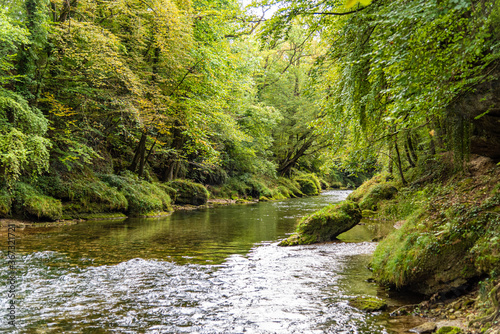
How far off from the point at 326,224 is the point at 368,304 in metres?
5.04

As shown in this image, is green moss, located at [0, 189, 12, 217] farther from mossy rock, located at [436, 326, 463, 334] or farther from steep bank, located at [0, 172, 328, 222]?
mossy rock, located at [436, 326, 463, 334]

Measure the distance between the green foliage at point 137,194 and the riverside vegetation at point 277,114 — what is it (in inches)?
2.6

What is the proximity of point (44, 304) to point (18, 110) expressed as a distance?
7.59 meters

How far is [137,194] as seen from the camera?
1580cm

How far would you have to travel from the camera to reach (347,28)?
5.61 metres

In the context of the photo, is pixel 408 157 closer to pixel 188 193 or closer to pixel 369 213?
pixel 369 213

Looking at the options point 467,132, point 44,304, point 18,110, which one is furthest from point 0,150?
point 467,132

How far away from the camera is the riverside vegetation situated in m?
3.72

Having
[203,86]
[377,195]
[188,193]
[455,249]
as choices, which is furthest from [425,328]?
[188,193]

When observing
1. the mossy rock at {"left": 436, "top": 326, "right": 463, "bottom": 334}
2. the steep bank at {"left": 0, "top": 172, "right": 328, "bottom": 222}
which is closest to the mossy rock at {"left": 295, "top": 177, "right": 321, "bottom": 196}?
the steep bank at {"left": 0, "top": 172, "right": 328, "bottom": 222}

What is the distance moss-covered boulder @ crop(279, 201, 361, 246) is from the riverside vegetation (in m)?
0.04

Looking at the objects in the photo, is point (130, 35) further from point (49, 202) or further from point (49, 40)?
point (49, 202)

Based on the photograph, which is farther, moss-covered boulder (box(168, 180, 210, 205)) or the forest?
moss-covered boulder (box(168, 180, 210, 205))

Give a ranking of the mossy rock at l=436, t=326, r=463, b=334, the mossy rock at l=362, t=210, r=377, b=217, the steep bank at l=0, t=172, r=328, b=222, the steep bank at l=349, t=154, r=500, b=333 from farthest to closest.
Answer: the mossy rock at l=362, t=210, r=377, b=217 < the steep bank at l=0, t=172, r=328, b=222 < the steep bank at l=349, t=154, r=500, b=333 < the mossy rock at l=436, t=326, r=463, b=334
